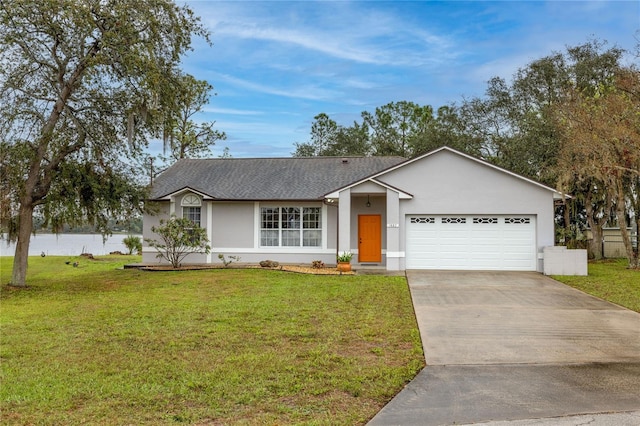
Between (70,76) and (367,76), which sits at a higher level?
(367,76)

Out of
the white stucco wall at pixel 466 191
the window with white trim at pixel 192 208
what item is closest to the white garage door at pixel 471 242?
the white stucco wall at pixel 466 191

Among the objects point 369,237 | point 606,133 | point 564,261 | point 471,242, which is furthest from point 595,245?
point 369,237

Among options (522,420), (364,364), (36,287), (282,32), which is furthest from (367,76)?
(522,420)

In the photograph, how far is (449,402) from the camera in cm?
480

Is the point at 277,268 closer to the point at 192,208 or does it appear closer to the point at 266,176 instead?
the point at 192,208

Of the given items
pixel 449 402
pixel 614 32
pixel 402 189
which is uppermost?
pixel 614 32

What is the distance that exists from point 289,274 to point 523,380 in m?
11.2

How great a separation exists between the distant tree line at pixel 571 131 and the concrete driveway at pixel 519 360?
9400mm

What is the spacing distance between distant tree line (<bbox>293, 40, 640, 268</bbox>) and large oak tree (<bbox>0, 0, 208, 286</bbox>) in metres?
14.9

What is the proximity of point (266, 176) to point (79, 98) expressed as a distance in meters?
9.07

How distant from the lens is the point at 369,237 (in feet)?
63.0

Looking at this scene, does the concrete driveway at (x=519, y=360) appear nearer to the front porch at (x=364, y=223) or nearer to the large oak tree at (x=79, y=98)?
the front porch at (x=364, y=223)

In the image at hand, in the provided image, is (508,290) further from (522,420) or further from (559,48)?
(559,48)

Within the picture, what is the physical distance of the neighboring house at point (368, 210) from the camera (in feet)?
56.6
